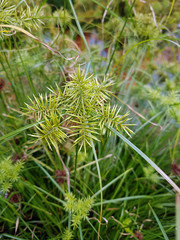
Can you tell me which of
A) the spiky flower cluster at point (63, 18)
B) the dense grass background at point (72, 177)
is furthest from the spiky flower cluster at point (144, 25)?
the spiky flower cluster at point (63, 18)

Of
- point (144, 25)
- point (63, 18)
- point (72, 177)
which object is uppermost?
point (63, 18)

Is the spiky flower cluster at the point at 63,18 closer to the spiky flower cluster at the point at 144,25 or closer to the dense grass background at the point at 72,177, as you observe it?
the dense grass background at the point at 72,177

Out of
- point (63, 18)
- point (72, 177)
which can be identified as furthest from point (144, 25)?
point (72, 177)

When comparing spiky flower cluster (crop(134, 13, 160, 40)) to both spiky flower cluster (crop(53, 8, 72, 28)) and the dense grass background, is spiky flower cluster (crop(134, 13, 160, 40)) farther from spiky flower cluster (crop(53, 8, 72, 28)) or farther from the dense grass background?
spiky flower cluster (crop(53, 8, 72, 28))

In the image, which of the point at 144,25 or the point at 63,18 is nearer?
the point at 63,18

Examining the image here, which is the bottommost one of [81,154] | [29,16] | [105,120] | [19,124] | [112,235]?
[112,235]

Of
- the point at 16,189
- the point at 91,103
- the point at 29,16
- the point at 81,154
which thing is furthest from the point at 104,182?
the point at 29,16

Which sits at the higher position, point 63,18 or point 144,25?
point 63,18

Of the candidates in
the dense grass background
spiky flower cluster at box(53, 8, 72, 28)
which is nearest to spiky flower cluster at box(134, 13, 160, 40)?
the dense grass background

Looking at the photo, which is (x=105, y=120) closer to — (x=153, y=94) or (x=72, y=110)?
(x=72, y=110)

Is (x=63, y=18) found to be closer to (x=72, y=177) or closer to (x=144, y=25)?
(x=144, y=25)

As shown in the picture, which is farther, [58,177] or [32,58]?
[32,58]
